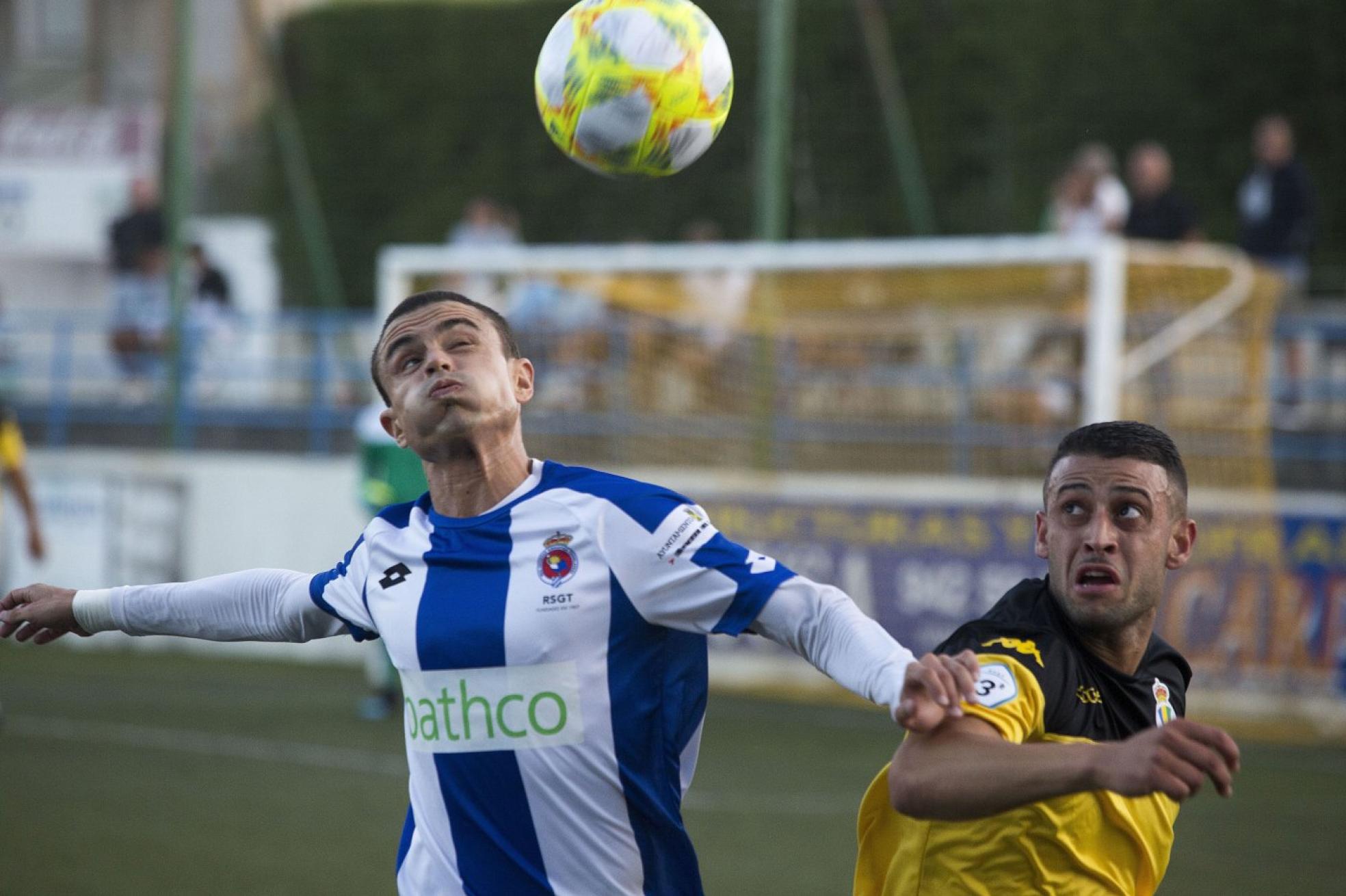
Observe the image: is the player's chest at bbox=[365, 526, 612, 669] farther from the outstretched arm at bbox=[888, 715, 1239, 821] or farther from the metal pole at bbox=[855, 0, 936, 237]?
the metal pole at bbox=[855, 0, 936, 237]

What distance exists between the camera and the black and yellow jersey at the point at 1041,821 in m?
3.03

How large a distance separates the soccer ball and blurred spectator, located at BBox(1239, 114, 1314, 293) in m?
8.85

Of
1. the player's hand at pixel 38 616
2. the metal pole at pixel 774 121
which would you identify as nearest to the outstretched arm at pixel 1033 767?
the player's hand at pixel 38 616

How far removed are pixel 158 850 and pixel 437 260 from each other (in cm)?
575

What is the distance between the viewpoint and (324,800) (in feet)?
27.0

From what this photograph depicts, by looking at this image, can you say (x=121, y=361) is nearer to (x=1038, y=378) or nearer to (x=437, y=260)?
(x=437, y=260)

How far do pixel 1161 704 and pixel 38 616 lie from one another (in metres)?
2.20

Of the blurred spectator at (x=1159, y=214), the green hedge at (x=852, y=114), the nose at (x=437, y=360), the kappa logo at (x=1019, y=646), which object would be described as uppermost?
the green hedge at (x=852, y=114)

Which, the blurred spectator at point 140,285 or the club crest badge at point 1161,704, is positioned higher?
the blurred spectator at point 140,285

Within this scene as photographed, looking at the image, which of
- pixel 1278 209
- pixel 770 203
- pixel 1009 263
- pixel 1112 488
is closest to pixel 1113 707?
pixel 1112 488

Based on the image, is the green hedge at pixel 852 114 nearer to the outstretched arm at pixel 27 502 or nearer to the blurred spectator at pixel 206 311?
the blurred spectator at pixel 206 311

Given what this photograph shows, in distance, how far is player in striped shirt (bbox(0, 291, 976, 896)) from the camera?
321 centimetres

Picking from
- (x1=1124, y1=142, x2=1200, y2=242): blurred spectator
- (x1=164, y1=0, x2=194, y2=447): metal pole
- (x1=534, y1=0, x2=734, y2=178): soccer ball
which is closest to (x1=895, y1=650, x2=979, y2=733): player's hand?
(x1=534, y1=0, x2=734, y2=178): soccer ball

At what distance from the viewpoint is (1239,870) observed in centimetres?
711
